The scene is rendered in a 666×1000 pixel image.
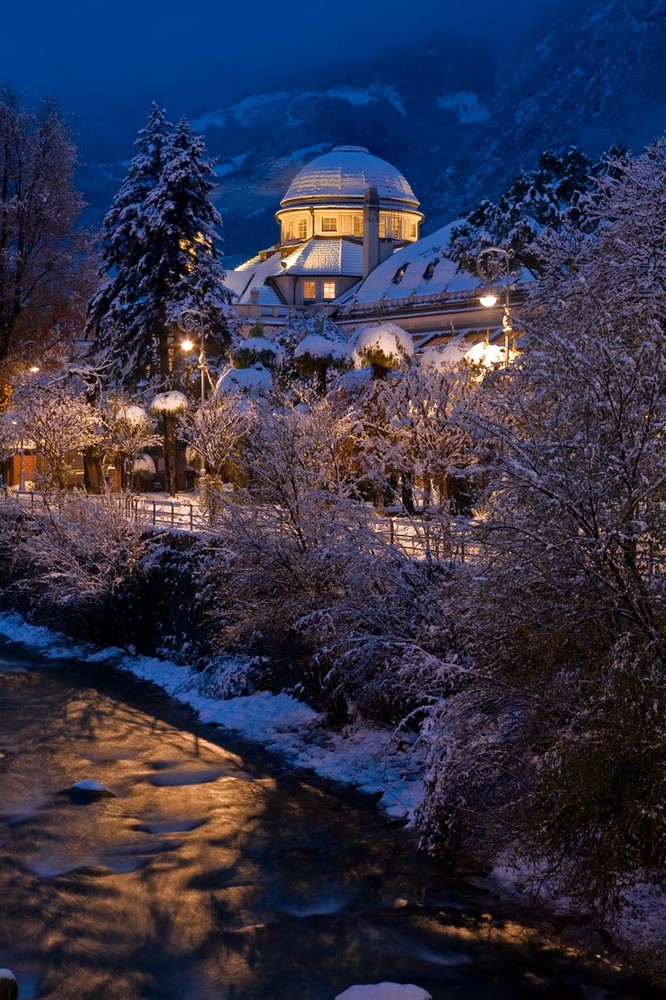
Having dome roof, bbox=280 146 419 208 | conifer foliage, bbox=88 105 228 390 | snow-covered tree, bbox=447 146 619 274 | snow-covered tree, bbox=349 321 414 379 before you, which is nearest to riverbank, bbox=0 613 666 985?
snow-covered tree, bbox=349 321 414 379

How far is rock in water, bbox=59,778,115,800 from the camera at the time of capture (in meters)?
18.5

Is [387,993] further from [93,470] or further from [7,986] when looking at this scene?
[93,470]

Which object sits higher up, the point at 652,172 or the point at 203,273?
the point at 203,273

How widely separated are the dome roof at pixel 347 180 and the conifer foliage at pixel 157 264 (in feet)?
153

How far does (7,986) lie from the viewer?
11.6 metres

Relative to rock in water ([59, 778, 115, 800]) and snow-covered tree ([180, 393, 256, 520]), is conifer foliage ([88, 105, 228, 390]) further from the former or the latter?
rock in water ([59, 778, 115, 800])

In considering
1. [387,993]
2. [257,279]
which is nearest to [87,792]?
[387,993]

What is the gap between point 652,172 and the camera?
19.9 meters

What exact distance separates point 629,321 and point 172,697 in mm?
14797

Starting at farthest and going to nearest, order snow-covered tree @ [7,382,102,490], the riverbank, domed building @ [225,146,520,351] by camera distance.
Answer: domed building @ [225,146,520,351] < snow-covered tree @ [7,382,102,490] < the riverbank

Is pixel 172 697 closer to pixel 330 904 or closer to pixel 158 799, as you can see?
pixel 158 799

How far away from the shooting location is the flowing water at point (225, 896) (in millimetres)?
12352

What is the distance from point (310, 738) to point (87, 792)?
481 cm

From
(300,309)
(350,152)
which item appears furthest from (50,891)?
(350,152)
